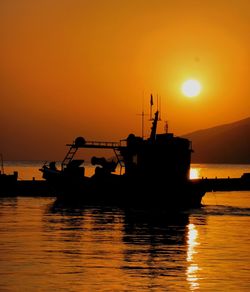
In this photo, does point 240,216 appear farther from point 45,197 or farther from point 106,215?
point 45,197

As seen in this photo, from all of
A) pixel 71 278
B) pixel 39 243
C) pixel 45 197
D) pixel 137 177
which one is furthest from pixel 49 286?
pixel 45 197

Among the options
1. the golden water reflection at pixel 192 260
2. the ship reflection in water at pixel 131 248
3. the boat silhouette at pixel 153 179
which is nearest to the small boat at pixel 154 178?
the boat silhouette at pixel 153 179

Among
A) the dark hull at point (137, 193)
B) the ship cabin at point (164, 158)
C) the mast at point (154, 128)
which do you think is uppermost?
the mast at point (154, 128)

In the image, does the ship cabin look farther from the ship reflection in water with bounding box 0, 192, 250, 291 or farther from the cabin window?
the ship reflection in water with bounding box 0, 192, 250, 291

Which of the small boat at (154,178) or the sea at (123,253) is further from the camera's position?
the small boat at (154,178)

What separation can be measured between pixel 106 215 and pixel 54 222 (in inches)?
443

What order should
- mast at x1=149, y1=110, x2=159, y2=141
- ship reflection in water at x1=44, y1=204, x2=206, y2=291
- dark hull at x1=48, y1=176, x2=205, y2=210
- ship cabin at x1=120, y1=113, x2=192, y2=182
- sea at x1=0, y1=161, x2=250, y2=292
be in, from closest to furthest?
sea at x1=0, y1=161, x2=250, y2=292
ship reflection in water at x1=44, y1=204, x2=206, y2=291
dark hull at x1=48, y1=176, x2=205, y2=210
ship cabin at x1=120, y1=113, x2=192, y2=182
mast at x1=149, y1=110, x2=159, y2=141

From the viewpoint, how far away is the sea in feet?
115

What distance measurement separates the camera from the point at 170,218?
74.4 m

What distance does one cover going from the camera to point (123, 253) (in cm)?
4481

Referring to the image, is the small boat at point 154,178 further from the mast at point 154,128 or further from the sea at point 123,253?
the sea at point 123,253

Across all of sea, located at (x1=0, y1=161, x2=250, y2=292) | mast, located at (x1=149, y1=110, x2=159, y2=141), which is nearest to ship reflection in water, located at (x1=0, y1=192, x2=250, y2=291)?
sea, located at (x1=0, y1=161, x2=250, y2=292)

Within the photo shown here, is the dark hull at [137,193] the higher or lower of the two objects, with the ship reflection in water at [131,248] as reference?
higher

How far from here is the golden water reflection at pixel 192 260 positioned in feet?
115
